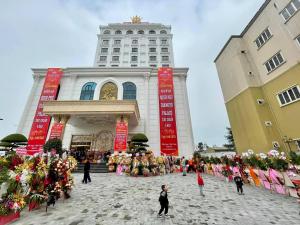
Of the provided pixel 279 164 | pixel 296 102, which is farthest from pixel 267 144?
pixel 279 164

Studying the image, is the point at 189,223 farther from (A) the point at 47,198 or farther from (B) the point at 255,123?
(B) the point at 255,123

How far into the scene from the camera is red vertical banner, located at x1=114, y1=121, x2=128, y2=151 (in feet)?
53.2

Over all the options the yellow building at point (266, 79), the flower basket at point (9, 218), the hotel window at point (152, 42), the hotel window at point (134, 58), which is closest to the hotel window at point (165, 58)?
the hotel window at point (152, 42)

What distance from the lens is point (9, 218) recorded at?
16.4 feet

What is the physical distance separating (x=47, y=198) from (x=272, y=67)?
2027 centimetres

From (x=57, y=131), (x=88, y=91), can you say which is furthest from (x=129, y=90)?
(x=57, y=131)

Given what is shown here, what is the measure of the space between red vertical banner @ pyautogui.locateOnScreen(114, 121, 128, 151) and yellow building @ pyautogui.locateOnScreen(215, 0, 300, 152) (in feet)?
43.2

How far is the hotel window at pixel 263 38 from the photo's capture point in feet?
Answer: 50.7

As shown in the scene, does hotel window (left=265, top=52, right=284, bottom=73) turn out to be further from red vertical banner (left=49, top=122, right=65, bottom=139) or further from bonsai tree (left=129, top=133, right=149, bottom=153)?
red vertical banner (left=49, top=122, right=65, bottom=139)

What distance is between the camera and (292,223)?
4.77 metres

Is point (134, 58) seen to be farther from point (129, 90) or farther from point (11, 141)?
point (11, 141)

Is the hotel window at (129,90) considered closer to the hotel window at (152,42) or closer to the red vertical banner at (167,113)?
the red vertical banner at (167,113)

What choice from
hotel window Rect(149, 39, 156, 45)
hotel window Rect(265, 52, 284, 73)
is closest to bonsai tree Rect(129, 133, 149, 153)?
hotel window Rect(265, 52, 284, 73)

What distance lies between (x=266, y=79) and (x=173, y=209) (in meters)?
16.5
